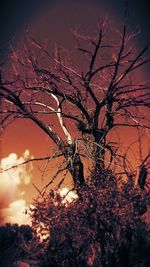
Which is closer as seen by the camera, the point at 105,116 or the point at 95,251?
the point at 95,251

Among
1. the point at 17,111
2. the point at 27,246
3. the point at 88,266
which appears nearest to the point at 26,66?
the point at 17,111

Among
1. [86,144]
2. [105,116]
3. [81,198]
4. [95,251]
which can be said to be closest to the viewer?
[95,251]

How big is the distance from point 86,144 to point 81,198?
2.74 metres

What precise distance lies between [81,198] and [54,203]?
0.63 m

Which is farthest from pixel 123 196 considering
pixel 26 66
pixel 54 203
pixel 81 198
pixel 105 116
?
pixel 26 66

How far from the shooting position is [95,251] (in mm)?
7988

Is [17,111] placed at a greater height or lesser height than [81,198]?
greater

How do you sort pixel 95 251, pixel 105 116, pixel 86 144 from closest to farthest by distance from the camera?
pixel 95 251, pixel 86 144, pixel 105 116

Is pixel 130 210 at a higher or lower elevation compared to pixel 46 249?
higher

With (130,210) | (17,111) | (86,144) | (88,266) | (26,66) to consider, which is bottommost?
(88,266)

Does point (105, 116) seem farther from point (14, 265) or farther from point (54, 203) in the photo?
point (14, 265)

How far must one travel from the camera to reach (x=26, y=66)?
11.6 metres

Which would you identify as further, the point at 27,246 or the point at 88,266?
the point at 27,246

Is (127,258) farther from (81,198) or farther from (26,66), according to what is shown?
(26,66)
